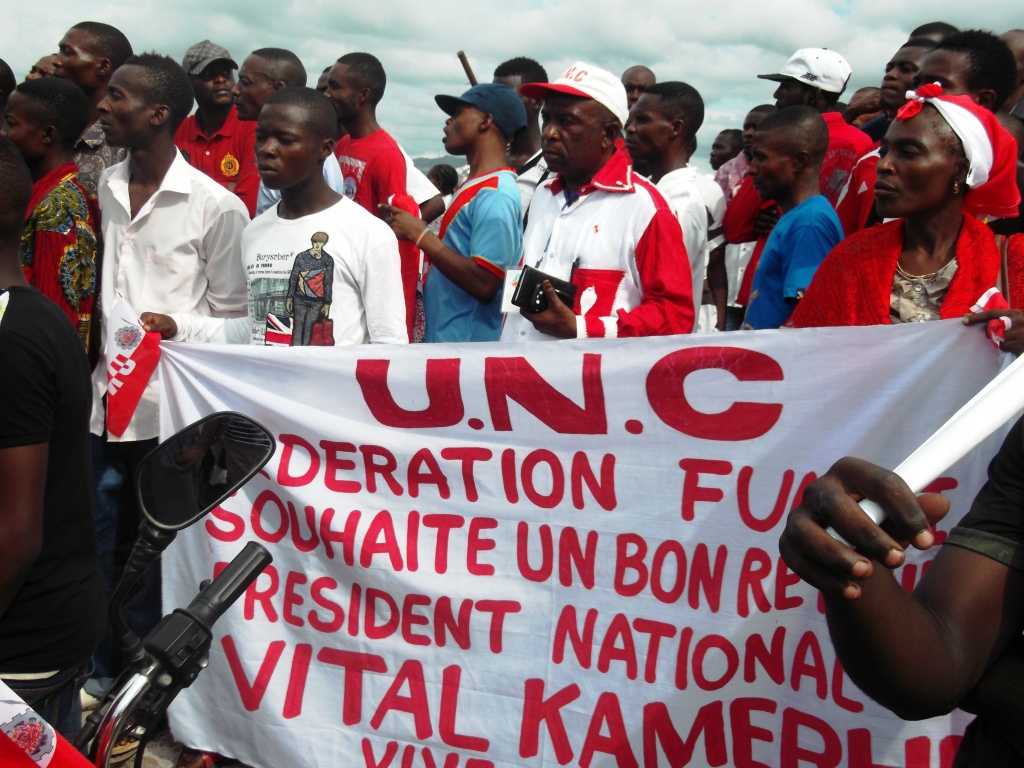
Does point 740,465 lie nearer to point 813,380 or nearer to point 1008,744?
point 813,380

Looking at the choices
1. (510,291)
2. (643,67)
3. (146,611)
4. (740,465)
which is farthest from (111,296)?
(643,67)

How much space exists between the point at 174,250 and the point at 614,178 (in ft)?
5.62

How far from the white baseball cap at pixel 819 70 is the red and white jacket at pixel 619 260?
8.03 ft

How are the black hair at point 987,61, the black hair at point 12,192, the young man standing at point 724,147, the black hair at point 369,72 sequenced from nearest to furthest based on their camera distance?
the black hair at point 12,192 → the black hair at point 987,61 → the black hair at point 369,72 → the young man standing at point 724,147

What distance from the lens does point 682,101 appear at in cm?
651

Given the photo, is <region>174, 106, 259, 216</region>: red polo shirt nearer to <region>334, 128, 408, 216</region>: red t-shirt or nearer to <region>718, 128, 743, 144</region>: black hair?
<region>334, 128, 408, 216</region>: red t-shirt

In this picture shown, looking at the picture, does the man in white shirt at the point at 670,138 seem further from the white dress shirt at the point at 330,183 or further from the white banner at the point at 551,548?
the white banner at the point at 551,548

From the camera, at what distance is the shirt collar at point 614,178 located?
446cm

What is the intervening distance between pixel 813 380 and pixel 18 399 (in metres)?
1.97

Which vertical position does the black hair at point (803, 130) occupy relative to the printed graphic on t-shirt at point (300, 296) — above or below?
above

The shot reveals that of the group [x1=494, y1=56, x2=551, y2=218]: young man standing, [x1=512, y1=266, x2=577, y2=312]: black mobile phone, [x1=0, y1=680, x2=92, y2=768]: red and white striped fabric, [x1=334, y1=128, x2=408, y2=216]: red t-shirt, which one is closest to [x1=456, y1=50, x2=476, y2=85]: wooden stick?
[x1=494, y1=56, x2=551, y2=218]: young man standing

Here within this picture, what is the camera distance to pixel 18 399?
245 centimetres

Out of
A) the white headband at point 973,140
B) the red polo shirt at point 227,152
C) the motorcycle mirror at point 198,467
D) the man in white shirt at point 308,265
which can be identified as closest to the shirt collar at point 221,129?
the red polo shirt at point 227,152

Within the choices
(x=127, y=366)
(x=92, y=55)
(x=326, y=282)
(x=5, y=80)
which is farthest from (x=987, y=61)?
(x=5, y=80)
